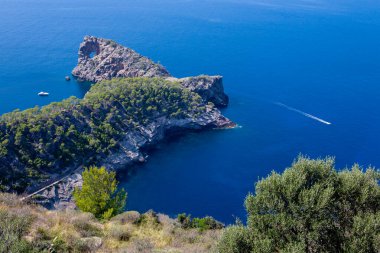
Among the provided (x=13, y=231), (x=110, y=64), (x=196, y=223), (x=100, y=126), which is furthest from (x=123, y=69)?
(x=13, y=231)

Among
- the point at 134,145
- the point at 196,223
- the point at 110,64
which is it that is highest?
the point at 110,64

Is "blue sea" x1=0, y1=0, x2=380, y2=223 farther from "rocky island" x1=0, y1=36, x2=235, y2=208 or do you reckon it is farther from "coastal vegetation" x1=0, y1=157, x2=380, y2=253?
"coastal vegetation" x1=0, y1=157, x2=380, y2=253

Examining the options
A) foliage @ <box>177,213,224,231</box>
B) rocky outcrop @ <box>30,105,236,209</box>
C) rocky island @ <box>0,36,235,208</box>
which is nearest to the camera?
foliage @ <box>177,213,224,231</box>

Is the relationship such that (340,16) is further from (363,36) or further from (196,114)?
(196,114)

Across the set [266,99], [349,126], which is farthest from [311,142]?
[266,99]

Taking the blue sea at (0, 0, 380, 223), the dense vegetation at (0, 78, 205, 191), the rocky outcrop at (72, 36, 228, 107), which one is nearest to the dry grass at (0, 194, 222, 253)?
the blue sea at (0, 0, 380, 223)

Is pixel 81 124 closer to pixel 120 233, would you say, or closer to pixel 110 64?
pixel 110 64

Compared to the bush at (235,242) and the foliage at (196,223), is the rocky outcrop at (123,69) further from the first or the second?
the bush at (235,242)
